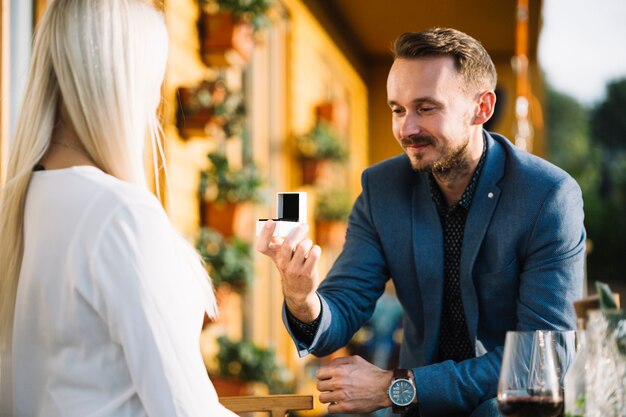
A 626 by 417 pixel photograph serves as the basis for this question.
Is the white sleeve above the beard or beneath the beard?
beneath

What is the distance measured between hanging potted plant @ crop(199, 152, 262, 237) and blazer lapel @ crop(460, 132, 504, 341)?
2569 millimetres

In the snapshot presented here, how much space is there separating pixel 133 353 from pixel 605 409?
70cm

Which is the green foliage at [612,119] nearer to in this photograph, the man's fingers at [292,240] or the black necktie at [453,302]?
the black necktie at [453,302]

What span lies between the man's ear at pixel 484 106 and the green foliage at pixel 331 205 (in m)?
5.25

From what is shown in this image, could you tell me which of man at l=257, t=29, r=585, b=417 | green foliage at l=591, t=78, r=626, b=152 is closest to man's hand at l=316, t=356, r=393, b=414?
man at l=257, t=29, r=585, b=417

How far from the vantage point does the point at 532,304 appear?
2.28 meters

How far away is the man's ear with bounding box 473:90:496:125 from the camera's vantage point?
254 cm

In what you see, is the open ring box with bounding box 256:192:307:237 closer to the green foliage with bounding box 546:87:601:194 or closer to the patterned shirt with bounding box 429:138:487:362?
the patterned shirt with bounding box 429:138:487:362

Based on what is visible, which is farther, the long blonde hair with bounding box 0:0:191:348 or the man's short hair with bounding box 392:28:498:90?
the man's short hair with bounding box 392:28:498:90

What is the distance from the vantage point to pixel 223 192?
16.3 feet

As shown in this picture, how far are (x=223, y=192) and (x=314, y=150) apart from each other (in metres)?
2.39

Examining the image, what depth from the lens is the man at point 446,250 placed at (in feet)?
7.22

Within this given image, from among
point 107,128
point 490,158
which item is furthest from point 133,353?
point 490,158

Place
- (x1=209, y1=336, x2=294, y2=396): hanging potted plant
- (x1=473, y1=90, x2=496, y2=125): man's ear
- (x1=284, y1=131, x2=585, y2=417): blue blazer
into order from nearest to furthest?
(x1=284, y1=131, x2=585, y2=417): blue blazer < (x1=473, y1=90, x2=496, y2=125): man's ear < (x1=209, y1=336, x2=294, y2=396): hanging potted plant
